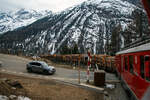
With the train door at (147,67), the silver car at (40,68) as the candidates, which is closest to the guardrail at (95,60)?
the silver car at (40,68)

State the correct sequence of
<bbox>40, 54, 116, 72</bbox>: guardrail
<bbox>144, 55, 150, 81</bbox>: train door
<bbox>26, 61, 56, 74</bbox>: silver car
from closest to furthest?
1. <bbox>144, 55, 150, 81</bbox>: train door
2. <bbox>26, 61, 56, 74</bbox>: silver car
3. <bbox>40, 54, 116, 72</bbox>: guardrail

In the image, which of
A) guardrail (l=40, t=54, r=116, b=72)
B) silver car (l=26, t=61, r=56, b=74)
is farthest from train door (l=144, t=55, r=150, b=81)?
silver car (l=26, t=61, r=56, b=74)

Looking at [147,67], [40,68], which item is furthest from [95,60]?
[147,67]

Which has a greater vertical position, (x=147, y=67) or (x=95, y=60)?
(x=147, y=67)

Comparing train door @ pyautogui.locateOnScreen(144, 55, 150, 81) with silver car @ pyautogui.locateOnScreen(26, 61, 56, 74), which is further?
silver car @ pyautogui.locateOnScreen(26, 61, 56, 74)

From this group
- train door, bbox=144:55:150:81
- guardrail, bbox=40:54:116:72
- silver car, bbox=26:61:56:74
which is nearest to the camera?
train door, bbox=144:55:150:81

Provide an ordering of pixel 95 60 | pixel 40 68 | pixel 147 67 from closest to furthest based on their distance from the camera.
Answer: pixel 147 67 → pixel 40 68 → pixel 95 60

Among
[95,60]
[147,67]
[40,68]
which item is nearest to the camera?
[147,67]

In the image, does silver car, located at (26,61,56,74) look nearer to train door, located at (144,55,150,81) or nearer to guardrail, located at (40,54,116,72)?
guardrail, located at (40,54,116,72)

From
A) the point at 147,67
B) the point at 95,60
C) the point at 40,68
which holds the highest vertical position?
the point at 147,67

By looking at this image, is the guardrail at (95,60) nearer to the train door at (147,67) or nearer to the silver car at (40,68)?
the silver car at (40,68)

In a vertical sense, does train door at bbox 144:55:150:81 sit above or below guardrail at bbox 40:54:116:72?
above

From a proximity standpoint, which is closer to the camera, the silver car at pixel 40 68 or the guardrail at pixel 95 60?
the silver car at pixel 40 68

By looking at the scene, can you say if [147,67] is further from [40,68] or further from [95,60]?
[95,60]
